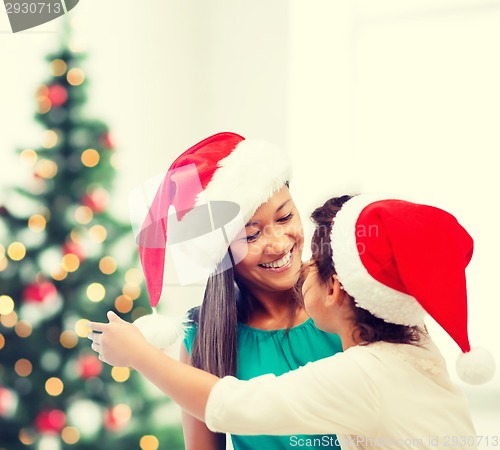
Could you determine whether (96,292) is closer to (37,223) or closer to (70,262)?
(70,262)

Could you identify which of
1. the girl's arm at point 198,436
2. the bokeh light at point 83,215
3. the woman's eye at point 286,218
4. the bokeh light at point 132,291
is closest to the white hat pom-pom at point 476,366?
the woman's eye at point 286,218

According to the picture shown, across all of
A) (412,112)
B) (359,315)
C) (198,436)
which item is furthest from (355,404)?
(412,112)

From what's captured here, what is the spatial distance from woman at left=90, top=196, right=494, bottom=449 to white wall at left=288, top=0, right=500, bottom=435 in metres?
1.59

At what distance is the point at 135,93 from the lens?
304 centimetres

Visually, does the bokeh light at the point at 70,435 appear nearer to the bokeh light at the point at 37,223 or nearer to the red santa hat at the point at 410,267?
the bokeh light at the point at 37,223

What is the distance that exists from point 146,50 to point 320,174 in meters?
0.98

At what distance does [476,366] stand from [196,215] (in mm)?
643

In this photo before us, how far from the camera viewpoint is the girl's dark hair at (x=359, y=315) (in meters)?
1.15

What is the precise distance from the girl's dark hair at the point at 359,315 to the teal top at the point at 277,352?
0.29 meters

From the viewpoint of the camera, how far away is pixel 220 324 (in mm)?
1532

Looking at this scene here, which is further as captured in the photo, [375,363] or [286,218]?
[286,218]

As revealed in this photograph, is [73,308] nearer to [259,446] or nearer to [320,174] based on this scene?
[259,446]

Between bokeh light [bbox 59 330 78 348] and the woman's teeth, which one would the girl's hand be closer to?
the woman's teeth

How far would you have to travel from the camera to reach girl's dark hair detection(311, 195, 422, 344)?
1.15 metres
